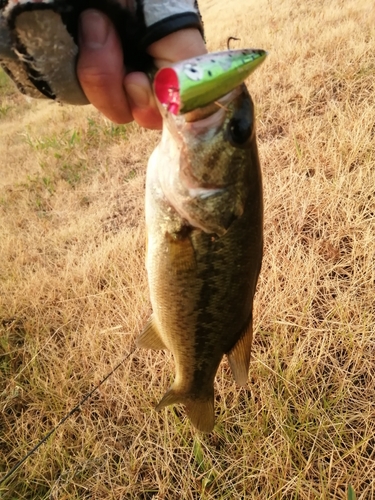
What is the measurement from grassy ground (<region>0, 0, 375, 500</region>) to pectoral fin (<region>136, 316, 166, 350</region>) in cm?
56

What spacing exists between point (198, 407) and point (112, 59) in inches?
52.3

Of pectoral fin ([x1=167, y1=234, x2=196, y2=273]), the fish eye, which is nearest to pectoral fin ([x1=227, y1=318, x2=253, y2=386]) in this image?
pectoral fin ([x1=167, y1=234, x2=196, y2=273])

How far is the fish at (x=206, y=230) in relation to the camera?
119cm

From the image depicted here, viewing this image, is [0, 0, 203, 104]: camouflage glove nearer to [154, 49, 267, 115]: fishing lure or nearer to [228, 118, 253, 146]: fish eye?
[228, 118, 253, 146]: fish eye

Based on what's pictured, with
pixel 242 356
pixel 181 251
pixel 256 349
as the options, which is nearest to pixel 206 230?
→ pixel 181 251

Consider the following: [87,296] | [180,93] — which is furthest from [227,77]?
[87,296]

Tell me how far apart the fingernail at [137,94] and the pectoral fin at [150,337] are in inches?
34.2

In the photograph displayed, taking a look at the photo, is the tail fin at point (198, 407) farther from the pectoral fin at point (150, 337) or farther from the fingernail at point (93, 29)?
the fingernail at point (93, 29)

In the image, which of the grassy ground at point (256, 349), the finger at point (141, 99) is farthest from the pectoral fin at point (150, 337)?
the finger at point (141, 99)

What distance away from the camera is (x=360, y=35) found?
4621 mm

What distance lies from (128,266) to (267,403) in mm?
1524

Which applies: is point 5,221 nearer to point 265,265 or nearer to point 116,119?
point 265,265

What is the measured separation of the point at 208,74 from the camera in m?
0.76

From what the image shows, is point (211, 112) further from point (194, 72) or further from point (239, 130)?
point (194, 72)
